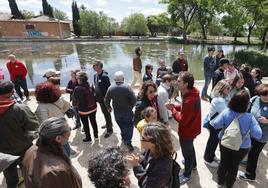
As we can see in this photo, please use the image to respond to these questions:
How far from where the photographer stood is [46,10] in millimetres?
65125

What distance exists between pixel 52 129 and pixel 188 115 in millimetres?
1917

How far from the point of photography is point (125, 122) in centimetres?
432

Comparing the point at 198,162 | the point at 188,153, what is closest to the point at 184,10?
the point at 198,162

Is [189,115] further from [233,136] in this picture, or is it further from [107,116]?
[107,116]

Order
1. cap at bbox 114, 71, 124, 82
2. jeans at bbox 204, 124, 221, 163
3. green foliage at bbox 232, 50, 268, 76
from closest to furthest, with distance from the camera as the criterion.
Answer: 1. jeans at bbox 204, 124, 221, 163
2. cap at bbox 114, 71, 124, 82
3. green foliage at bbox 232, 50, 268, 76

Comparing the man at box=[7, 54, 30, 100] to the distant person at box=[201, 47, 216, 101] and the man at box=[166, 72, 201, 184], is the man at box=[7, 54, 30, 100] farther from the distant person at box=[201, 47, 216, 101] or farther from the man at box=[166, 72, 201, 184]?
the distant person at box=[201, 47, 216, 101]

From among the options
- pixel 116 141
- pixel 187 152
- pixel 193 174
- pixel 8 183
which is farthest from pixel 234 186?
pixel 8 183

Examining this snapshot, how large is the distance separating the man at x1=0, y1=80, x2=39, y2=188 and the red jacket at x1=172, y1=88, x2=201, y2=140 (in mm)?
1944

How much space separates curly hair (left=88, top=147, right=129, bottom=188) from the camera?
1461 millimetres

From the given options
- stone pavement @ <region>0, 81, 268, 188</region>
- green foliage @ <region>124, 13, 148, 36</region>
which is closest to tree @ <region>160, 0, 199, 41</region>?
green foliage @ <region>124, 13, 148, 36</region>

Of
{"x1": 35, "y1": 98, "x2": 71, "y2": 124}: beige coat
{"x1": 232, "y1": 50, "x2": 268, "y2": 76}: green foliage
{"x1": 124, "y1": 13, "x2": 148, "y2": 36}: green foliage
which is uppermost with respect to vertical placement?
{"x1": 124, "y1": 13, "x2": 148, "y2": 36}: green foliage

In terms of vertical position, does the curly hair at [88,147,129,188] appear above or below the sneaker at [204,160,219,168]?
above

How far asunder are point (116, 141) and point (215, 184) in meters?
2.18

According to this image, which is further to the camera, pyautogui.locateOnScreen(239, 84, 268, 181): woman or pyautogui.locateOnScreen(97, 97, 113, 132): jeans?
pyautogui.locateOnScreen(97, 97, 113, 132): jeans
